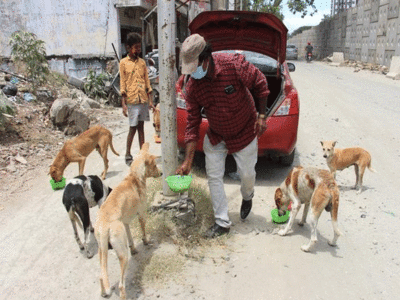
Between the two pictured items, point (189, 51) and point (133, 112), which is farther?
point (133, 112)

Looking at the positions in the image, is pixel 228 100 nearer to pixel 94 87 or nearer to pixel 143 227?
pixel 143 227

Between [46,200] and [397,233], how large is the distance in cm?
426

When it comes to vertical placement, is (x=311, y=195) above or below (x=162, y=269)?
above

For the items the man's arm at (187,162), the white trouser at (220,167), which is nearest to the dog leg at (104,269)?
the man's arm at (187,162)

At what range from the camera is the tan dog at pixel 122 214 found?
8.80 ft

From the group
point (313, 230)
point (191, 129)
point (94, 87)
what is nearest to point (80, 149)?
point (191, 129)

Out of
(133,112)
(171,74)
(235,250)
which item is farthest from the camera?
(133,112)

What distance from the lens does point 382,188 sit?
15.3 ft

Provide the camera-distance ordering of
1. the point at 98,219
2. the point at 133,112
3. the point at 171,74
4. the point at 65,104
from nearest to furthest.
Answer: the point at 98,219 → the point at 171,74 → the point at 133,112 → the point at 65,104

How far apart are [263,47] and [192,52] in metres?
2.46

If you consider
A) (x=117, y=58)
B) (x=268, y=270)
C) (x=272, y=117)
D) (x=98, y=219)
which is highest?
(x=117, y=58)

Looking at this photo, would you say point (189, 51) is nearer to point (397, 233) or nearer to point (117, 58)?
point (397, 233)

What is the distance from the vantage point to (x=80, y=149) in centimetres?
499

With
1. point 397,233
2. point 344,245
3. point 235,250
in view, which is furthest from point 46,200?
point 397,233
